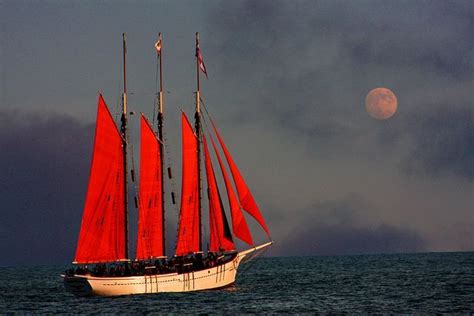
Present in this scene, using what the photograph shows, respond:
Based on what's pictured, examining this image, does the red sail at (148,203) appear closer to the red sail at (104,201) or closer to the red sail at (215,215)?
the red sail at (104,201)

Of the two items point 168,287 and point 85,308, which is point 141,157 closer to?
point 168,287

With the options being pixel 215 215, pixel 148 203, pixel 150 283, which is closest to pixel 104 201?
pixel 148 203

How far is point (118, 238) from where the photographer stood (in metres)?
74.4

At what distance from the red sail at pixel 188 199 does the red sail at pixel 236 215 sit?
292 centimetres

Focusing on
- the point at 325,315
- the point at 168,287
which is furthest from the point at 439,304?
the point at 168,287

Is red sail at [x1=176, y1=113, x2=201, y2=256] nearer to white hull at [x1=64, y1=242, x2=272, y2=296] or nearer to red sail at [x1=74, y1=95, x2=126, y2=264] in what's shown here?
white hull at [x1=64, y1=242, x2=272, y2=296]

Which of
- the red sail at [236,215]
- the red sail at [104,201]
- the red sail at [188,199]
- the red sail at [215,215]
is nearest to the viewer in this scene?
the red sail at [104,201]

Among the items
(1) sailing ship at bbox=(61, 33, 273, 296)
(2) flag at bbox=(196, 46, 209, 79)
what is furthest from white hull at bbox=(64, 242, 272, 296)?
(2) flag at bbox=(196, 46, 209, 79)

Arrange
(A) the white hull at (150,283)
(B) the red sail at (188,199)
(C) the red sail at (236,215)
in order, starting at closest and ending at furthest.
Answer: (A) the white hull at (150,283), (C) the red sail at (236,215), (B) the red sail at (188,199)

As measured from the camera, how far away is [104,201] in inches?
2857

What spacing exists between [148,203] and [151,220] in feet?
4.96

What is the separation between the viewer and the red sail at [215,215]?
75.8 metres

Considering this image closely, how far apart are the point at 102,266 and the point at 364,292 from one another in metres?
24.9

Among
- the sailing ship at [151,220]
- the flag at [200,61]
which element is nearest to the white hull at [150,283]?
the sailing ship at [151,220]
